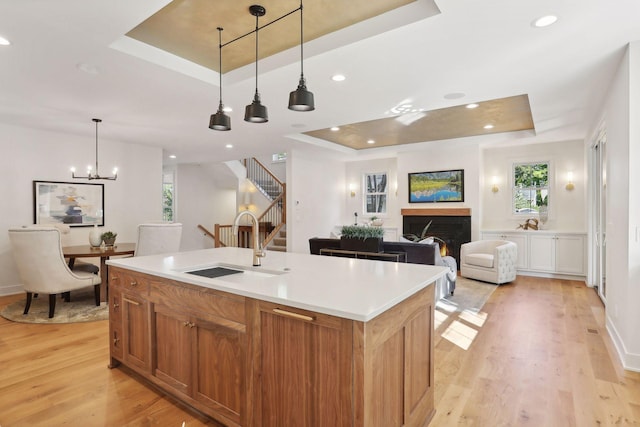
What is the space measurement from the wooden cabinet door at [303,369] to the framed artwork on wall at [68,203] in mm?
5562

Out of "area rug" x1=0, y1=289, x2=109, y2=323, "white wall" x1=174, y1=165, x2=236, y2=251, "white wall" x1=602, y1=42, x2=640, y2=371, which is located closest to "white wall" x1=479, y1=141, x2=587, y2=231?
"white wall" x1=602, y1=42, x2=640, y2=371

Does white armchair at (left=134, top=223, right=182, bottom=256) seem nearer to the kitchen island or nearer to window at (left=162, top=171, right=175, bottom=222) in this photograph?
the kitchen island

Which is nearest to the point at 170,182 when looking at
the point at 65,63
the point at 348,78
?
the point at 65,63

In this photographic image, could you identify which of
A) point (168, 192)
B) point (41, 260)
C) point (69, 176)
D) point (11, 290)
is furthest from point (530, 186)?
point (168, 192)

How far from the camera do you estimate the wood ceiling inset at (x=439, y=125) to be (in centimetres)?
503

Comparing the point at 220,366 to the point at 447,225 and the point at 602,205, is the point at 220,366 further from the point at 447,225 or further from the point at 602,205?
the point at 447,225

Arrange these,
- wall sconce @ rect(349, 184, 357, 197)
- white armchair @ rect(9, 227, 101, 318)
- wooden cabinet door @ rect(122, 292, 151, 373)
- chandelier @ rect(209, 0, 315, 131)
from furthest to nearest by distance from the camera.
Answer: wall sconce @ rect(349, 184, 357, 197) < white armchair @ rect(9, 227, 101, 318) < wooden cabinet door @ rect(122, 292, 151, 373) < chandelier @ rect(209, 0, 315, 131)

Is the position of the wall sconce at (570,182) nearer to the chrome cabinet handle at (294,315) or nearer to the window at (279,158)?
the chrome cabinet handle at (294,315)

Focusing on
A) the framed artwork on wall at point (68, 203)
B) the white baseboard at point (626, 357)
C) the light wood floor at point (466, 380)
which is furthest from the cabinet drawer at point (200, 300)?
the framed artwork on wall at point (68, 203)

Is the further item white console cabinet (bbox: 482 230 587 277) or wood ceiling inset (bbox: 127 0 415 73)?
white console cabinet (bbox: 482 230 587 277)

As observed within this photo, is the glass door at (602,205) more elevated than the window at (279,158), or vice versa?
the window at (279,158)

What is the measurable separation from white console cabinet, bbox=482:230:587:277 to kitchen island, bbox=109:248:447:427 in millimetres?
5349

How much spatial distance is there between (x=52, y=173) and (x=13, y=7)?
4.16 metres

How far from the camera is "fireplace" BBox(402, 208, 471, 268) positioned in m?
7.11
